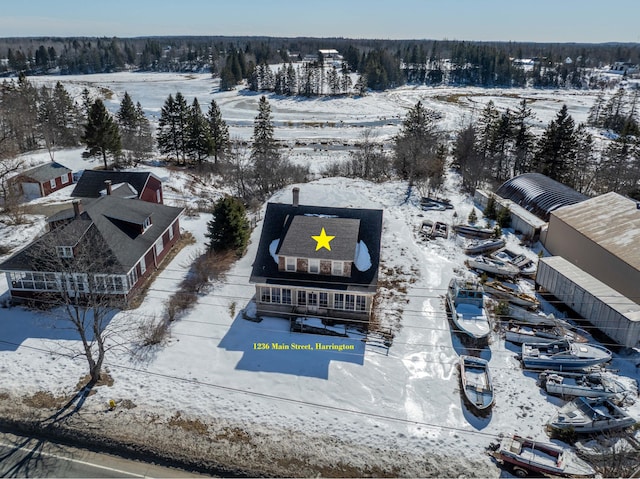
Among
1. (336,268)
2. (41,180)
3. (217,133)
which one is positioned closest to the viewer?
(336,268)

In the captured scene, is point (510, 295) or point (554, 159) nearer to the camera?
point (510, 295)

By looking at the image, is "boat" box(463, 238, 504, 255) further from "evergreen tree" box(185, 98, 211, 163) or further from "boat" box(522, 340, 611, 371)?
"evergreen tree" box(185, 98, 211, 163)

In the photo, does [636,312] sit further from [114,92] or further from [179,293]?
[114,92]

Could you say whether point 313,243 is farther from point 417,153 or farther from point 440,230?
point 417,153

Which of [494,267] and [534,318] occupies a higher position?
[494,267]

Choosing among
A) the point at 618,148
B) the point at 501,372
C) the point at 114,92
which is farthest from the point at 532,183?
the point at 114,92

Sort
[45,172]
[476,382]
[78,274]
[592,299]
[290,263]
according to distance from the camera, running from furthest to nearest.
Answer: [45,172]
[290,263]
[592,299]
[78,274]
[476,382]

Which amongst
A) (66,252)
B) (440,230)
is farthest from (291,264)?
(440,230)

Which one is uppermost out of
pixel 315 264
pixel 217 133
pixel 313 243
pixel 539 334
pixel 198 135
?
pixel 198 135
